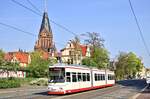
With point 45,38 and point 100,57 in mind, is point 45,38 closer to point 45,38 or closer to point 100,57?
point 45,38

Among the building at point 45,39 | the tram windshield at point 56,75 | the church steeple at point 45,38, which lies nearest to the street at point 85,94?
the tram windshield at point 56,75

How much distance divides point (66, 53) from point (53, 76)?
94.9m

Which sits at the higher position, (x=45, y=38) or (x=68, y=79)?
(x=45, y=38)

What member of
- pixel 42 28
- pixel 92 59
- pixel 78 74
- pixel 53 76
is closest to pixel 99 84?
pixel 78 74

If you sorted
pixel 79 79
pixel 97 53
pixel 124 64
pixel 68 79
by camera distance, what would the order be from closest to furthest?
pixel 68 79, pixel 79 79, pixel 97 53, pixel 124 64

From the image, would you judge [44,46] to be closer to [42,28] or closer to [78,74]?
[42,28]

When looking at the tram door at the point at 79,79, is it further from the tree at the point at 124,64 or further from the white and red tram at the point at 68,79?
the tree at the point at 124,64

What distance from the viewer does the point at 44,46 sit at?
17412cm

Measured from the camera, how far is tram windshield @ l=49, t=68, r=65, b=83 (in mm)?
32781

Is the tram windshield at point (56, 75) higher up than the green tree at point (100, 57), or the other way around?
the green tree at point (100, 57)

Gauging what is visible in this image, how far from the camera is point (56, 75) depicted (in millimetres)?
33000

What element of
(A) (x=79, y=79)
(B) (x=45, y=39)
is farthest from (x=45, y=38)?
(A) (x=79, y=79)

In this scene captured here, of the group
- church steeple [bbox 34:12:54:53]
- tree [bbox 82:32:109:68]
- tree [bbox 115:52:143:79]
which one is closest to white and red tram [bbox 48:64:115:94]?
tree [bbox 82:32:109:68]

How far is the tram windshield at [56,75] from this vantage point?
1291 inches
